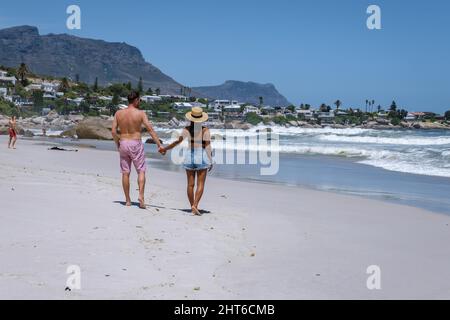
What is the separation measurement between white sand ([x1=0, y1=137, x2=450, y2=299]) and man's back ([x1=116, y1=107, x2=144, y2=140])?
2.99 ft

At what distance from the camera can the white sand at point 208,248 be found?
173 inches

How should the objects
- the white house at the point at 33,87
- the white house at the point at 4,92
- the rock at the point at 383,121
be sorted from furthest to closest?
the rock at the point at 383,121, the white house at the point at 33,87, the white house at the point at 4,92

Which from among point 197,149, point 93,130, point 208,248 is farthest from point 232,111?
point 208,248

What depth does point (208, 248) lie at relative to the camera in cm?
567

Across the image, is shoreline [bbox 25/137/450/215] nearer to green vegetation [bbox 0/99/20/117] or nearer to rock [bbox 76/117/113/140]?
rock [bbox 76/117/113/140]

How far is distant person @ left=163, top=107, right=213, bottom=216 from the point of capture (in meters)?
7.92

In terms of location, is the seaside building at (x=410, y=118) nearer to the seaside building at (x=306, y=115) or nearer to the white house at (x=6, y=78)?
the seaside building at (x=306, y=115)

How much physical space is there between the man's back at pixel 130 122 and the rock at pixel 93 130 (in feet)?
96.9

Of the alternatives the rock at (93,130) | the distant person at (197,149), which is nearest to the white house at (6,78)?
the rock at (93,130)

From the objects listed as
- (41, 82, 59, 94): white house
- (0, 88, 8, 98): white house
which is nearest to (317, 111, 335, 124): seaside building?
(41, 82, 59, 94): white house

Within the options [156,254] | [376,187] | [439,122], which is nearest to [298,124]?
[439,122]

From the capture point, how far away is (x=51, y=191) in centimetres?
845
